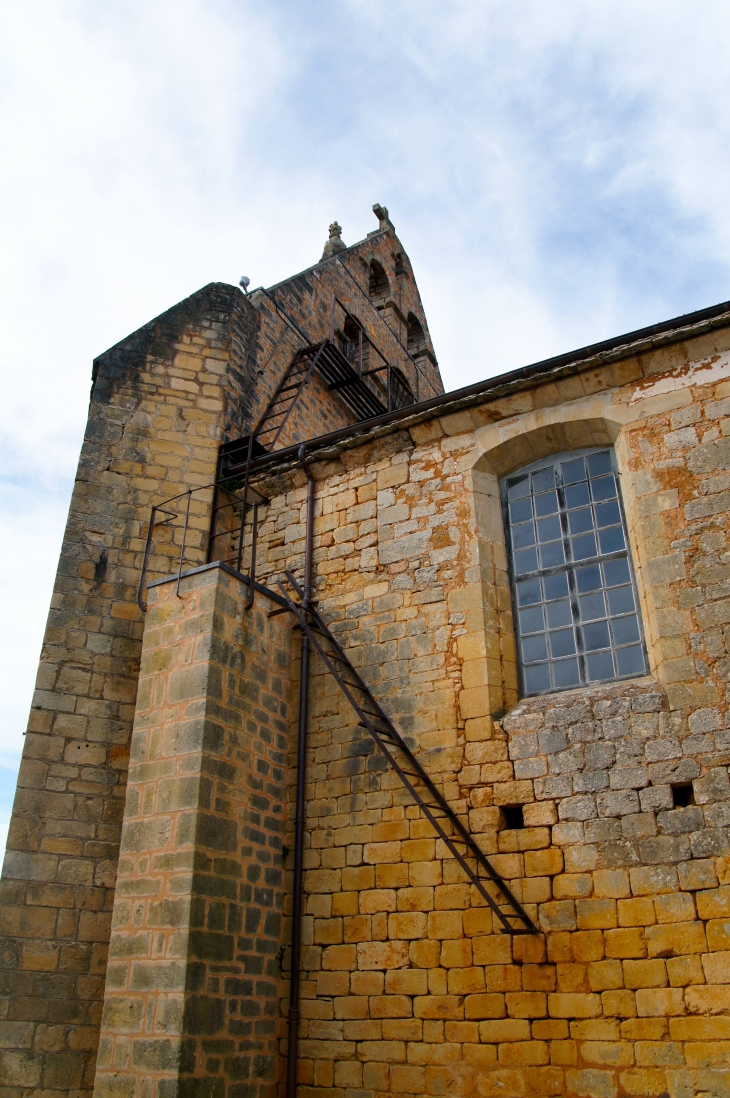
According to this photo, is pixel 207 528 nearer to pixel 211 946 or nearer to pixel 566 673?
pixel 566 673

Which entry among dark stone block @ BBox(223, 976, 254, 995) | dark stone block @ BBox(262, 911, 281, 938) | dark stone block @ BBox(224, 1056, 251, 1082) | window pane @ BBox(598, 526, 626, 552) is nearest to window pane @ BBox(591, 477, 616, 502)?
window pane @ BBox(598, 526, 626, 552)

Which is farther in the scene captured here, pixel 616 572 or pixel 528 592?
pixel 528 592

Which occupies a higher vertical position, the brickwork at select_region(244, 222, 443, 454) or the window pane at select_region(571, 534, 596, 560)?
the brickwork at select_region(244, 222, 443, 454)

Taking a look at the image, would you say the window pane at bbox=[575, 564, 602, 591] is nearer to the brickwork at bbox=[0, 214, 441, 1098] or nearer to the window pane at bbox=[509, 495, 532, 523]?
the window pane at bbox=[509, 495, 532, 523]

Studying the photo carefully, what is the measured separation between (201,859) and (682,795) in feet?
10.3

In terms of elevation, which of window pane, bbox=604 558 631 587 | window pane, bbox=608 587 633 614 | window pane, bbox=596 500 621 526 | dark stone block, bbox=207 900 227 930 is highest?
window pane, bbox=596 500 621 526

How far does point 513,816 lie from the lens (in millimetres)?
6273

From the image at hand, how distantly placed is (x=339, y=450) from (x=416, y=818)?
3465 millimetres

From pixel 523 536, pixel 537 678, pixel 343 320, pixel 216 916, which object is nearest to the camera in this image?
pixel 216 916

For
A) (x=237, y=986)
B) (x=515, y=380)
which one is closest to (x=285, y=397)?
(x=515, y=380)

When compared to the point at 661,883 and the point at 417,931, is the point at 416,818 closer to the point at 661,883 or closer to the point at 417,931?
the point at 417,931

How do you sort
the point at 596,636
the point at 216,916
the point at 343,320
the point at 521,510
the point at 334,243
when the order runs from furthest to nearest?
1. the point at 334,243
2. the point at 343,320
3. the point at 521,510
4. the point at 596,636
5. the point at 216,916

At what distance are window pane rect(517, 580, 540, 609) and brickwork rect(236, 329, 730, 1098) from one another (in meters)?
0.17

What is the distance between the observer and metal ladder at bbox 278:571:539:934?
19.2 feet
